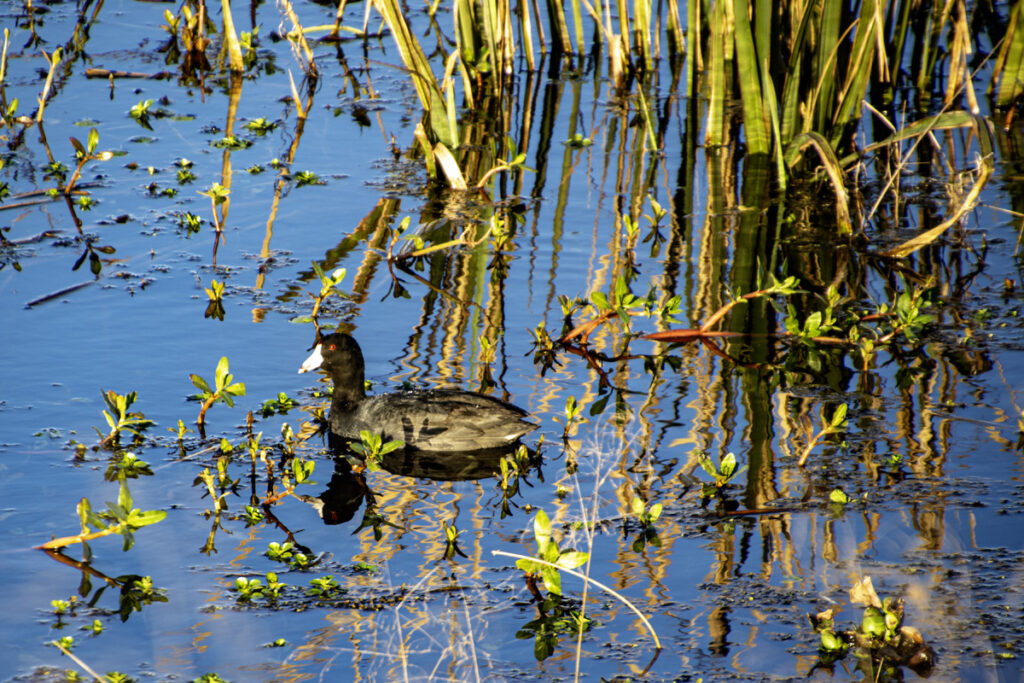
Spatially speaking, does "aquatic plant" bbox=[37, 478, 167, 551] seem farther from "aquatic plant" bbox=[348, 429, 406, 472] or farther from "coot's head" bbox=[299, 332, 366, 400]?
"coot's head" bbox=[299, 332, 366, 400]

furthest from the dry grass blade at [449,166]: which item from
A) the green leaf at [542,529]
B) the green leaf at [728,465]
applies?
the green leaf at [542,529]

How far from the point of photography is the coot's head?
6.79 m

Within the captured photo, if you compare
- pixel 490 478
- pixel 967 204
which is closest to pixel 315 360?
pixel 490 478

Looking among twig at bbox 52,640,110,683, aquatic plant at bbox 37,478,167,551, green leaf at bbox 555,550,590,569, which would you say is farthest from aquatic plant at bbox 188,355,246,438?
green leaf at bbox 555,550,590,569

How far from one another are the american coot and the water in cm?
27

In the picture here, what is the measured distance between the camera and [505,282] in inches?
340

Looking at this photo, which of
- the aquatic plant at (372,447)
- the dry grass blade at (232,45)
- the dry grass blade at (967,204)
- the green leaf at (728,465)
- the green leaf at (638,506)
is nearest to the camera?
the green leaf at (638,506)

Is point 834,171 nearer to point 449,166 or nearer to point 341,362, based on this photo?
point 449,166

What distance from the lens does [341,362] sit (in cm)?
681

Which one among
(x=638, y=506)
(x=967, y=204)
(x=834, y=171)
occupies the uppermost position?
(x=834, y=171)

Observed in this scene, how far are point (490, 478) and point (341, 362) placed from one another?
1.19 metres

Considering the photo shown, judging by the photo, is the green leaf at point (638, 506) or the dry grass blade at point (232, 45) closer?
the green leaf at point (638, 506)

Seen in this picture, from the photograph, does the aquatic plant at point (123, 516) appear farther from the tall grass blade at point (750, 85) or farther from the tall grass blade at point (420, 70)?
the tall grass blade at point (750, 85)

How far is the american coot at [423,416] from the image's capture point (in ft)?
21.2
